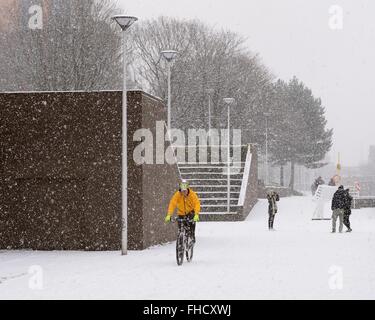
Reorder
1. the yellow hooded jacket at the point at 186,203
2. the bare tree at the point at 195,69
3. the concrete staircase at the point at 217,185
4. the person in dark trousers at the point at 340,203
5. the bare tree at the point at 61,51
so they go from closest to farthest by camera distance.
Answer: the yellow hooded jacket at the point at 186,203 → the person in dark trousers at the point at 340,203 → the concrete staircase at the point at 217,185 → the bare tree at the point at 61,51 → the bare tree at the point at 195,69

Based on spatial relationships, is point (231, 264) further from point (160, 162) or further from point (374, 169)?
point (374, 169)

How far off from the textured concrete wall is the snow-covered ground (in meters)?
0.73

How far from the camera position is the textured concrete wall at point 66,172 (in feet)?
62.2

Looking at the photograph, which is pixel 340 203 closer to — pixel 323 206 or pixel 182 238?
pixel 323 206

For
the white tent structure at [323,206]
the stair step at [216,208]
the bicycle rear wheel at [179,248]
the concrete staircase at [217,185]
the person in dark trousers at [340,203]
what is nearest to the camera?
the bicycle rear wheel at [179,248]

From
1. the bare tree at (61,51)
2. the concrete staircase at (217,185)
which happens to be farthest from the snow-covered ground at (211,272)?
the bare tree at (61,51)

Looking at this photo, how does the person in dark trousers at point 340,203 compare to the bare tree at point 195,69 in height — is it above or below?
below

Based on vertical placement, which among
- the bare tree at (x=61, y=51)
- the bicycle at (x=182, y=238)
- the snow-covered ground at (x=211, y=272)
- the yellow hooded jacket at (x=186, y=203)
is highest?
the bare tree at (x=61, y=51)

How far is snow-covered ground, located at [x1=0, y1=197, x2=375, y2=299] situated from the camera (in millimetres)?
11203

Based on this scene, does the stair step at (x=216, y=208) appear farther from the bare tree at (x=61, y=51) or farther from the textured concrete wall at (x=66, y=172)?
the textured concrete wall at (x=66, y=172)

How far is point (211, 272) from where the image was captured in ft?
46.0

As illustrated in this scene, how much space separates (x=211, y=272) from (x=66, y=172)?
648 centimetres

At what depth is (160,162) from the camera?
21.2 meters

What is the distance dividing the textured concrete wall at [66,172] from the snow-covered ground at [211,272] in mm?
726
